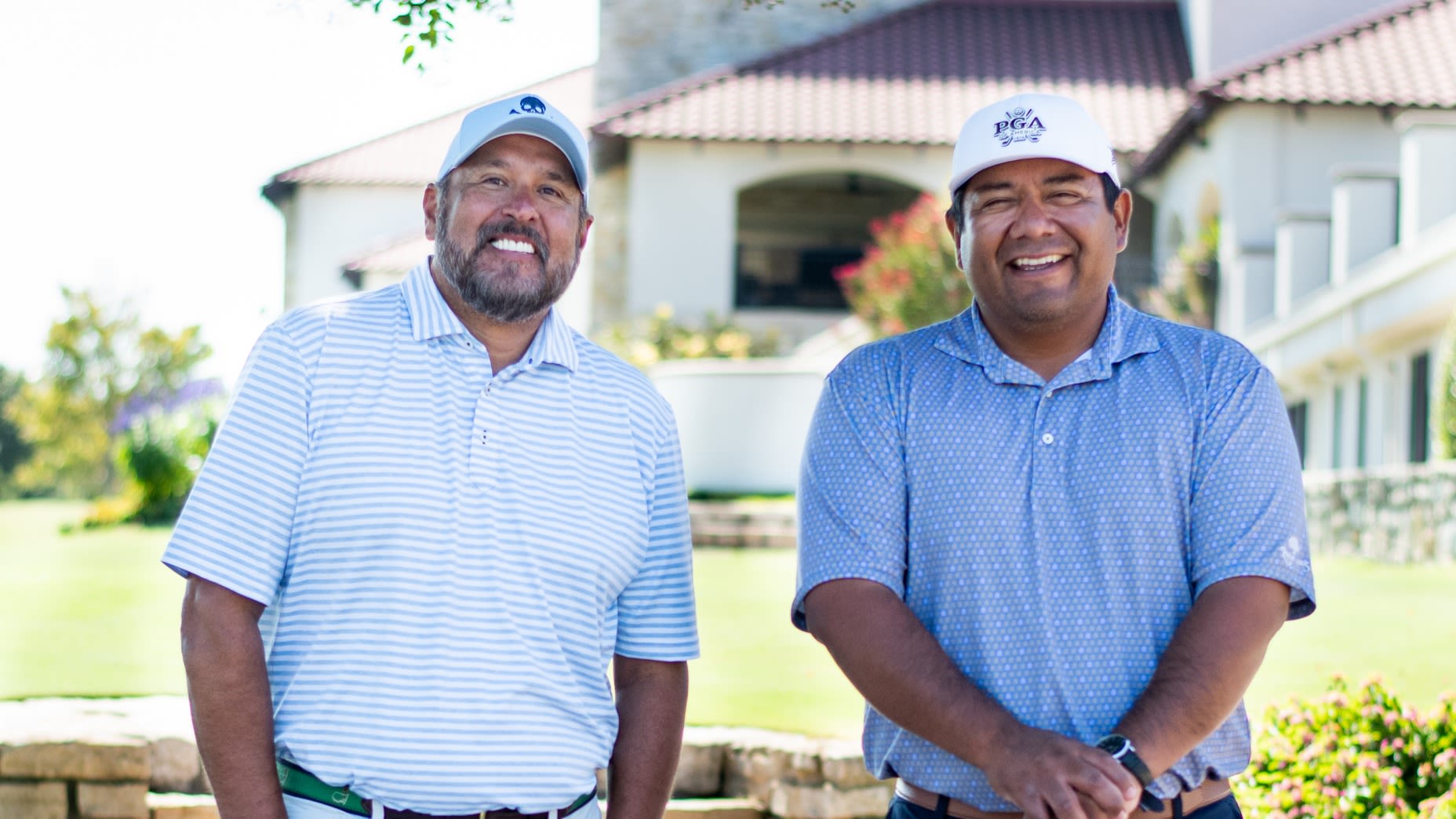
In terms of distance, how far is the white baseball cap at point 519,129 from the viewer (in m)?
3.21

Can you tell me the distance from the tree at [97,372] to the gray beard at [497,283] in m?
43.9

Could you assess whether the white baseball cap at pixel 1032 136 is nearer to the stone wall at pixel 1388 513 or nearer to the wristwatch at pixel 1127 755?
the wristwatch at pixel 1127 755

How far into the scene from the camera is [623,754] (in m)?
3.20

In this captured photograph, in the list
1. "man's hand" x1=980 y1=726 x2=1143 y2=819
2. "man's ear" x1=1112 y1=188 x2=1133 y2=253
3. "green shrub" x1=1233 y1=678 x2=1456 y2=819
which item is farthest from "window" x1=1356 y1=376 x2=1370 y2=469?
"man's hand" x1=980 y1=726 x2=1143 y2=819

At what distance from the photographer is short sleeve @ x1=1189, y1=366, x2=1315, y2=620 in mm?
2938

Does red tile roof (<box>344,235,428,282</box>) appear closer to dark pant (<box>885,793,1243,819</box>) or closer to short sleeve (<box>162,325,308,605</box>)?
short sleeve (<box>162,325,308,605</box>)

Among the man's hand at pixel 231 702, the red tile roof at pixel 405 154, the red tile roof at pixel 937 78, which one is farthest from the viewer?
the red tile roof at pixel 405 154

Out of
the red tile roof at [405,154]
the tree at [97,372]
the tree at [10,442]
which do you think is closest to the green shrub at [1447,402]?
the red tile roof at [405,154]

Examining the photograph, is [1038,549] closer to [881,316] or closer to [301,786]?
[301,786]

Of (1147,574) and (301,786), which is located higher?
(1147,574)

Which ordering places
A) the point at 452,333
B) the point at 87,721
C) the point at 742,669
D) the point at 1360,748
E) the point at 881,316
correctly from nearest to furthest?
1. the point at 452,333
2. the point at 1360,748
3. the point at 87,721
4. the point at 742,669
5. the point at 881,316

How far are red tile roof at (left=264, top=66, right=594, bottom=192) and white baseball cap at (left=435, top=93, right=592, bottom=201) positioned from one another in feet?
97.2

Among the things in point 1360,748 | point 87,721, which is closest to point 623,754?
point 1360,748

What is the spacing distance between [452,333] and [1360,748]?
308cm
